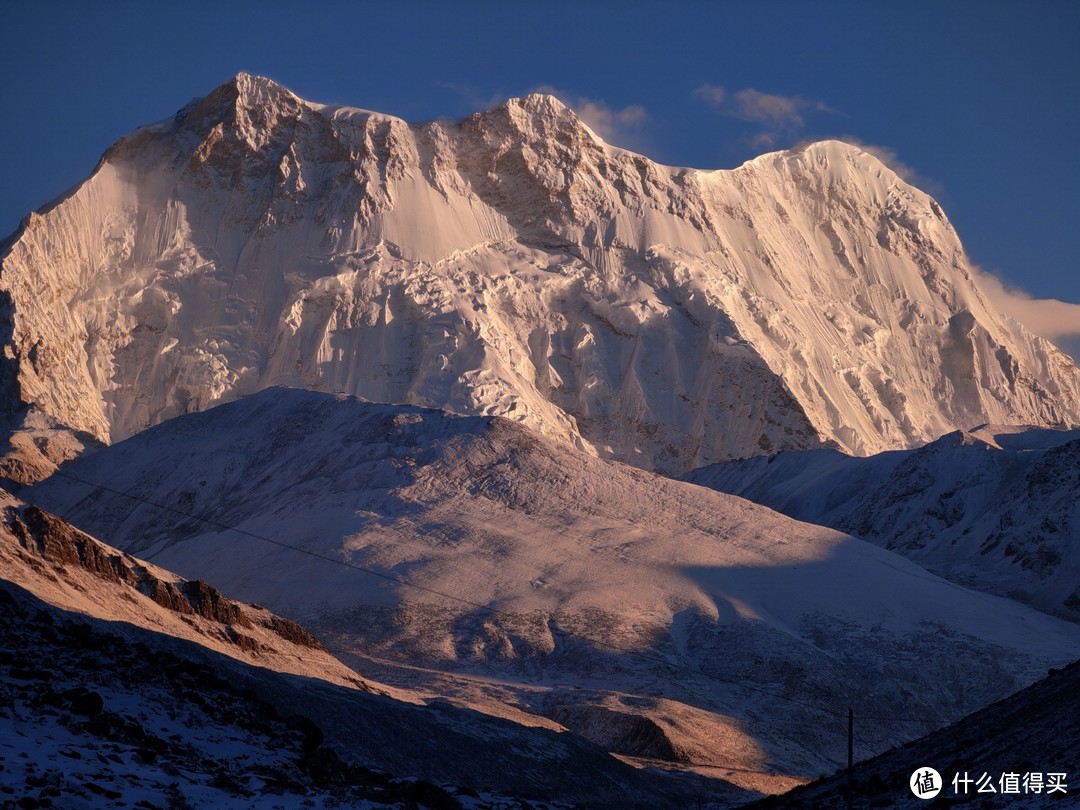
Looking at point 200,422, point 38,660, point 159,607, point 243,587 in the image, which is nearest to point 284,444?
point 200,422

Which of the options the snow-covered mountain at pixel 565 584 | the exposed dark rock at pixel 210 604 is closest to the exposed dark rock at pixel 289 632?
the exposed dark rock at pixel 210 604

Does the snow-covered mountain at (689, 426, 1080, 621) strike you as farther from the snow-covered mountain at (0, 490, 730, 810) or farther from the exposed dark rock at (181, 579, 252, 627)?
the exposed dark rock at (181, 579, 252, 627)

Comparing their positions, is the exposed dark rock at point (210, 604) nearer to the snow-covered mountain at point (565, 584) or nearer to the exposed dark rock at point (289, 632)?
the exposed dark rock at point (289, 632)

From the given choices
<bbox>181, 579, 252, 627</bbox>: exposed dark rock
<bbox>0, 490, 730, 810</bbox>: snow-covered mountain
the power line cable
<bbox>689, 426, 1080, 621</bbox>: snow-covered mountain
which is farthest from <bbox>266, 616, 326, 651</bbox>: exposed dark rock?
<bbox>689, 426, 1080, 621</bbox>: snow-covered mountain

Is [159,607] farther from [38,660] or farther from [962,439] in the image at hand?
[962,439]

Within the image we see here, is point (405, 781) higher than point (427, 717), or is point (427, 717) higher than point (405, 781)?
point (427, 717)
